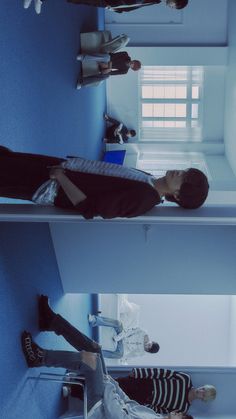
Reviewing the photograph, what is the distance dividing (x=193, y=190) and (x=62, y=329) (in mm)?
1983

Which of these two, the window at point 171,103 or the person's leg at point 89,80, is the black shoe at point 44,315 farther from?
the window at point 171,103

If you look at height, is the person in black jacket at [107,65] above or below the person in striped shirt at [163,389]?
above

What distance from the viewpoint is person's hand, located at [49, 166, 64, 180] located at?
242cm

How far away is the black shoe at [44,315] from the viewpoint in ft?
12.8

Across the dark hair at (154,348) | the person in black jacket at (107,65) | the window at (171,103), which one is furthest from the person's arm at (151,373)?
the window at (171,103)

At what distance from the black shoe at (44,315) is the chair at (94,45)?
3.20 meters

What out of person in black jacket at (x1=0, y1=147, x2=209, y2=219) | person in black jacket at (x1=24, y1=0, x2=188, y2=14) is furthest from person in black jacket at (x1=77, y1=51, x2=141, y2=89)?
person in black jacket at (x1=0, y1=147, x2=209, y2=219)

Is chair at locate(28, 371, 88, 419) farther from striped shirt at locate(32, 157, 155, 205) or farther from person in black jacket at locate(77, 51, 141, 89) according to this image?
person in black jacket at locate(77, 51, 141, 89)

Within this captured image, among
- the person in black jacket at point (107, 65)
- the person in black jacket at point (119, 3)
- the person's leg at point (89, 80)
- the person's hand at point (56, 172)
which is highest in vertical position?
the person in black jacket at point (119, 3)

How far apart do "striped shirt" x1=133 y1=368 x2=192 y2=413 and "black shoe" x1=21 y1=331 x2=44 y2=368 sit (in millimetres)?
873

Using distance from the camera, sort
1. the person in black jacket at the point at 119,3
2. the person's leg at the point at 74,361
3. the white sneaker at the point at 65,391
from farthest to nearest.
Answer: the white sneaker at the point at 65,391
the person in black jacket at the point at 119,3
the person's leg at the point at 74,361

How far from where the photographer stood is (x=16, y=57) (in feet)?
12.6

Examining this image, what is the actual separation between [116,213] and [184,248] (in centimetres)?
137

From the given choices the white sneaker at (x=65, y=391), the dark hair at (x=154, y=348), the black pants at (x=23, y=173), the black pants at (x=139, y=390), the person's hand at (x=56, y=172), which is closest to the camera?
the person's hand at (x=56, y=172)
